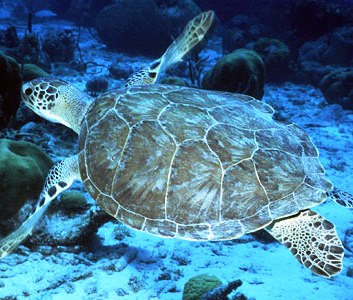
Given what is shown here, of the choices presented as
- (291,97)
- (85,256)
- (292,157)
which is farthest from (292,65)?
(85,256)

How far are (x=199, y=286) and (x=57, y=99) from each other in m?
2.72

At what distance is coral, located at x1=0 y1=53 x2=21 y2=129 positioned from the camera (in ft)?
14.7

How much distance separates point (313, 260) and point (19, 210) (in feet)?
10.0

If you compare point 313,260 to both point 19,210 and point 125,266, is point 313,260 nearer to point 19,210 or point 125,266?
point 125,266

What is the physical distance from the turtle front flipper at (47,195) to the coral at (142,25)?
11.2 m

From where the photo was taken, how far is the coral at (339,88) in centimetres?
894

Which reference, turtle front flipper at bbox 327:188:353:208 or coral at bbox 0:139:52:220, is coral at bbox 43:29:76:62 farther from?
turtle front flipper at bbox 327:188:353:208

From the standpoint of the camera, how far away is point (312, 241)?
248 centimetres

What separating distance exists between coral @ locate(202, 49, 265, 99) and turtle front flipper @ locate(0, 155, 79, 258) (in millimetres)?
A: 5319

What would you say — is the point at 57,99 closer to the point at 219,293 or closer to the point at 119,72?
the point at 219,293

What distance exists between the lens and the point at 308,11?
44.3ft

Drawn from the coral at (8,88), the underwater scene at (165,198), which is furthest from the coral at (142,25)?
the coral at (8,88)

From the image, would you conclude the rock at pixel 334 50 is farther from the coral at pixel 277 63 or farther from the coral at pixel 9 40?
the coral at pixel 9 40

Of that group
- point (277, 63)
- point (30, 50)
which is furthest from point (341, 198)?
point (30, 50)
